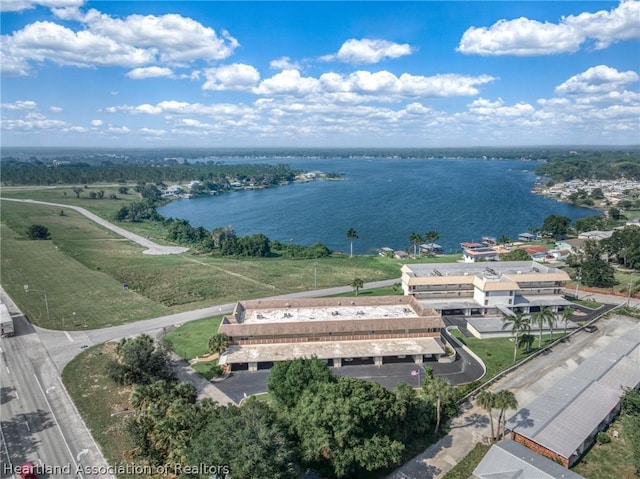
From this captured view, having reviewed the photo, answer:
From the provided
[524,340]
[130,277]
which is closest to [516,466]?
[524,340]

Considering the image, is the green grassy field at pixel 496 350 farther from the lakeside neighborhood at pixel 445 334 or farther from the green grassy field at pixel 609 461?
the green grassy field at pixel 609 461

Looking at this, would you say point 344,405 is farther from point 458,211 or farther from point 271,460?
point 458,211

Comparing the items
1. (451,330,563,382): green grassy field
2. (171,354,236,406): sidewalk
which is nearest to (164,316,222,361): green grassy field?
(171,354,236,406): sidewalk

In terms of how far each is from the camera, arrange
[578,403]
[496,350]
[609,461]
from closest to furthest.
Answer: [609,461] → [578,403] → [496,350]

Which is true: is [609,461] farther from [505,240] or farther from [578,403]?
[505,240]

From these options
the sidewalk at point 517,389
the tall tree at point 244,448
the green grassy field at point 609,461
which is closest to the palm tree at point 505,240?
the sidewalk at point 517,389
